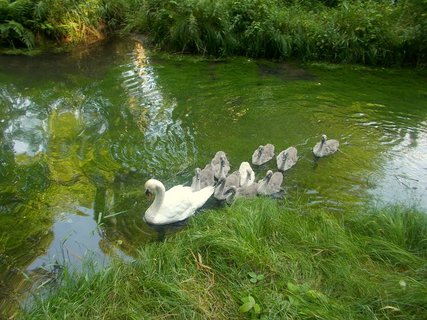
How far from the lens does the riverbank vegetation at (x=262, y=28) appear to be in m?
9.71

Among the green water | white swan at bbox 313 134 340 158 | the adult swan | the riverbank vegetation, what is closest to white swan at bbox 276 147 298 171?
the green water

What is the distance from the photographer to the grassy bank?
129 inches

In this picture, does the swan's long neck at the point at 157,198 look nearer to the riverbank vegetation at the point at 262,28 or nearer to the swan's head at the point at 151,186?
the swan's head at the point at 151,186

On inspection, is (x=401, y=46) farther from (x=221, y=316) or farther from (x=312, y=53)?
(x=221, y=316)

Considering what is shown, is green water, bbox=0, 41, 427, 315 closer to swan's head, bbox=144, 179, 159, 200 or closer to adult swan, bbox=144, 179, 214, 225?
adult swan, bbox=144, 179, 214, 225

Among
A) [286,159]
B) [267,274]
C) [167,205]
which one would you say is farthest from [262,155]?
[267,274]

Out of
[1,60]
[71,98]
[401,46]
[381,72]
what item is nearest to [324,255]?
[71,98]

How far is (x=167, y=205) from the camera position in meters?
4.71

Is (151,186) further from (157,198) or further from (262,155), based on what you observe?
(262,155)

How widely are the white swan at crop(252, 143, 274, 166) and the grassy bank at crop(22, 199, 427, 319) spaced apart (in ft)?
4.92

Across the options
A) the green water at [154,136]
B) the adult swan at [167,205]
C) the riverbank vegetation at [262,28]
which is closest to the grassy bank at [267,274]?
the adult swan at [167,205]

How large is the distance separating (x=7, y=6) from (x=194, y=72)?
16.0 ft

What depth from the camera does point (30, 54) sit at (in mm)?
10336

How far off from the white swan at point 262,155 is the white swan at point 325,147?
0.64 metres
